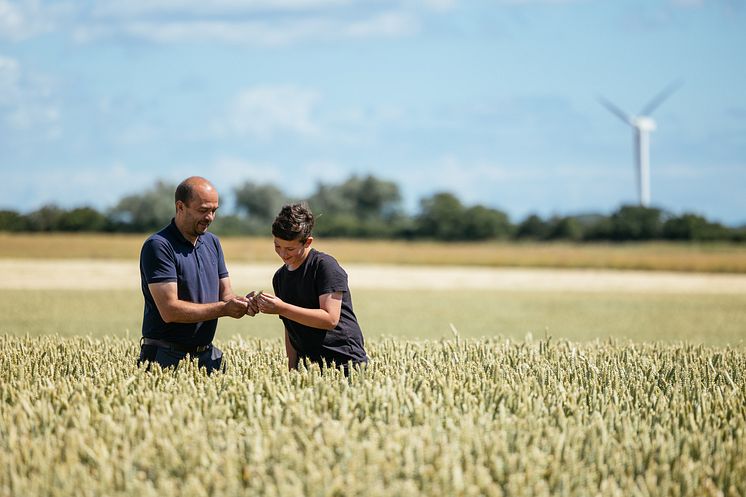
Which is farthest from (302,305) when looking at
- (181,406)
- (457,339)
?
(457,339)

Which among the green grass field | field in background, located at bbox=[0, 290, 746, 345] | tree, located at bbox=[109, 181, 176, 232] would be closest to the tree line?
tree, located at bbox=[109, 181, 176, 232]

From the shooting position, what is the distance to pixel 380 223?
307 ft

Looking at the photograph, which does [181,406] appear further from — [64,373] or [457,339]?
[457,339]

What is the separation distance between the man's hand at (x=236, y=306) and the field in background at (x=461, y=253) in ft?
174

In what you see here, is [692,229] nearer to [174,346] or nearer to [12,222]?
[12,222]

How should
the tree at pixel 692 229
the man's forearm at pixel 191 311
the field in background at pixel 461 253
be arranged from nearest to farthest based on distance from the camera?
the man's forearm at pixel 191 311, the field in background at pixel 461 253, the tree at pixel 692 229

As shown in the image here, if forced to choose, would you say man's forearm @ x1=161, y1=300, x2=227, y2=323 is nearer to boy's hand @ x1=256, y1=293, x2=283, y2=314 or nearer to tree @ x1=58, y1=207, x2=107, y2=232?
boy's hand @ x1=256, y1=293, x2=283, y2=314

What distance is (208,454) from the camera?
18.7 feet

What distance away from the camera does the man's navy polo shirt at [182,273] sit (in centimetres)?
779

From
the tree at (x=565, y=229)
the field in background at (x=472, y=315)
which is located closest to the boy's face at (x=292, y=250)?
the field in background at (x=472, y=315)

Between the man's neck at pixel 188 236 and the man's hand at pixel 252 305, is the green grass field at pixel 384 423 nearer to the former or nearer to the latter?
the man's hand at pixel 252 305

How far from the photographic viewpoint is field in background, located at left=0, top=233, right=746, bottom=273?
60000 mm

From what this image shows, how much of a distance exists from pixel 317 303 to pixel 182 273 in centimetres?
124

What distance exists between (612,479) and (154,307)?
4.19 metres
